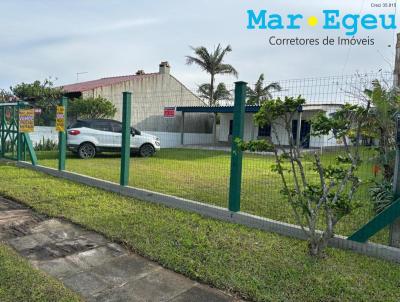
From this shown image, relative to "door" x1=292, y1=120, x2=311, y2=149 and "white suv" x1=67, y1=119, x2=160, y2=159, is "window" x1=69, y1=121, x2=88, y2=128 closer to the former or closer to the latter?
"white suv" x1=67, y1=119, x2=160, y2=159

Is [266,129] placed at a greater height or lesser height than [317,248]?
greater

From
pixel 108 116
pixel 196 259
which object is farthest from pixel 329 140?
pixel 108 116

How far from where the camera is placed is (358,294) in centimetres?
295

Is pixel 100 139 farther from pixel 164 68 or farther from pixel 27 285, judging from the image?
pixel 164 68

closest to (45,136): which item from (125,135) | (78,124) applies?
(78,124)

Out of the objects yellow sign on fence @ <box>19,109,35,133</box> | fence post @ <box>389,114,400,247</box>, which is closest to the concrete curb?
fence post @ <box>389,114,400,247</box>

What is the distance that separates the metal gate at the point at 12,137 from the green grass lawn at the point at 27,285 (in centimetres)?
647

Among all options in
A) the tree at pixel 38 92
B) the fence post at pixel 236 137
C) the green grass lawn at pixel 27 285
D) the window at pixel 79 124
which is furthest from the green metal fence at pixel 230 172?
the tree at pixel 38 92

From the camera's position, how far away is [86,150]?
1291 cm

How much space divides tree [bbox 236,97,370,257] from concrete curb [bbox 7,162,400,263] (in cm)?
→ 43

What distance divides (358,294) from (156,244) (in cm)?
214

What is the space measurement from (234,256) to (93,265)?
148cm

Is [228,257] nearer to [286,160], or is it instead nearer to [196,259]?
[196,259]

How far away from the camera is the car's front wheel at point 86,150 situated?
1277 centimetres
